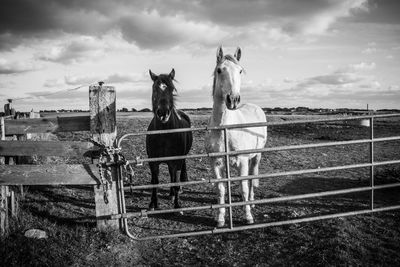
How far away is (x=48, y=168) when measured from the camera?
434 centimetres

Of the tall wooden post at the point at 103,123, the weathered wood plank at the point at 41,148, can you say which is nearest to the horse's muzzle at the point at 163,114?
the tall wooden post at the point at 103,123

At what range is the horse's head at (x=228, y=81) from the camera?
4516 mm

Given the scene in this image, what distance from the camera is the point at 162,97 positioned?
17.9 ft

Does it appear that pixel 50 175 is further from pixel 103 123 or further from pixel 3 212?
pixel 103 123

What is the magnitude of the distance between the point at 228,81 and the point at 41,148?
3130 millimetres

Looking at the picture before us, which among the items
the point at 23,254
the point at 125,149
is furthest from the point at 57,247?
the point at 125,149

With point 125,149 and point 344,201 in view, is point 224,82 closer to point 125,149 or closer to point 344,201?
point 344,201

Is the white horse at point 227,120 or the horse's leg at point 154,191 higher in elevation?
the white horse at point 227,120

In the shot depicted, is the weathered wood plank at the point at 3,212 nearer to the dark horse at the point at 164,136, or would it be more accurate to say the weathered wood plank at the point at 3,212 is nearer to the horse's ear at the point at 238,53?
the dark horse at the point at 164,136

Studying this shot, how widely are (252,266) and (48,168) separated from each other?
3.31m

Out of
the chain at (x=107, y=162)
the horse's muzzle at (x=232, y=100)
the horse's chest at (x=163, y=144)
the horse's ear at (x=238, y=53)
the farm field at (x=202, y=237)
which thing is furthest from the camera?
the horse's chest at (x=163, y=144)

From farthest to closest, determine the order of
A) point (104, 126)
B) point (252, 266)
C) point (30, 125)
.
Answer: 1. point (30, 125)
2. point (104, 126)
3. point (252, 266)

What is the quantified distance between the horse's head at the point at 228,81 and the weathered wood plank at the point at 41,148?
7.30ft

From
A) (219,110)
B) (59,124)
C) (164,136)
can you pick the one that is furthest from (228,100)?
(59,124)
